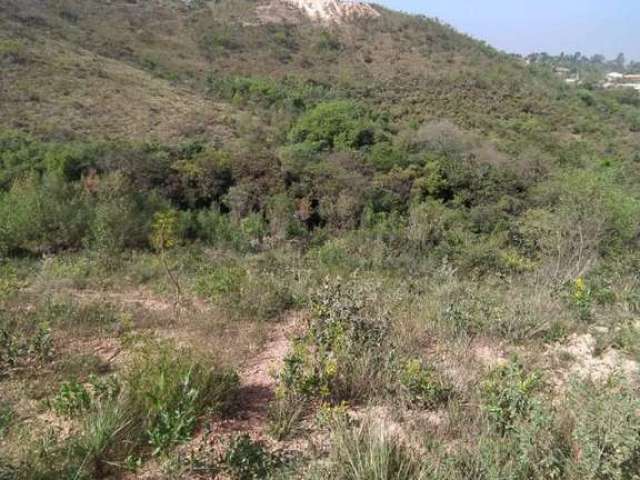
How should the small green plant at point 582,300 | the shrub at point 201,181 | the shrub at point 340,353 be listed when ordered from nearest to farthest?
the shrub at point 340,353, the small green plant at point 582,300, the shrub at point 201,181

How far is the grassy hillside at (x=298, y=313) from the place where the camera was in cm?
203

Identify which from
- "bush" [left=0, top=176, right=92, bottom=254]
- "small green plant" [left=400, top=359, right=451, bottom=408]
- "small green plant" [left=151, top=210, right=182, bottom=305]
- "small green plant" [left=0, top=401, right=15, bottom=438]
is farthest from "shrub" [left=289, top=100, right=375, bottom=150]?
"small green plant" [left=0, top=401, right=15, bottom=438]

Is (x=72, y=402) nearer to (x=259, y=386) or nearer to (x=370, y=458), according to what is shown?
(x=259, y=386)

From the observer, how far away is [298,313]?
4.06 meters

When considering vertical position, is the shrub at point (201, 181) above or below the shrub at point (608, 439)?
below

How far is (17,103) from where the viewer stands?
66.3 ft

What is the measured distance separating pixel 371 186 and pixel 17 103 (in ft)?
51.7

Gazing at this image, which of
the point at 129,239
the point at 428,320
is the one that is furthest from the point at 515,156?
the point at 428,320

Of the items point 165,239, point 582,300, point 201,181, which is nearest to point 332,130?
point 201,181

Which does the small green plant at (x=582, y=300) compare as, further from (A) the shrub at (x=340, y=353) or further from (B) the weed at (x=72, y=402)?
(B) the weed at (x=72, y=402)

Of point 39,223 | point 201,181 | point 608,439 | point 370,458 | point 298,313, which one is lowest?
point 201,181

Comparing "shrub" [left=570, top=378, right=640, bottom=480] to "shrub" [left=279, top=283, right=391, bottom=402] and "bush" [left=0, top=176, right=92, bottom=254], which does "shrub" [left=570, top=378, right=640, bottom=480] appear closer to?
"shrub" [left=279, top=283, right=391, bottom=402]

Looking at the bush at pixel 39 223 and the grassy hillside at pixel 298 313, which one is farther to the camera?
the bush at pixel 39 223

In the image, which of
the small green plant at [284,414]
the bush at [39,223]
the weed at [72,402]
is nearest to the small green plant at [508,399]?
the small green plant at [284,414]
